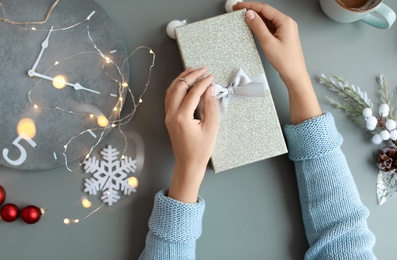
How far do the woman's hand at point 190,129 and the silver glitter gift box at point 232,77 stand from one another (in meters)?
0.05

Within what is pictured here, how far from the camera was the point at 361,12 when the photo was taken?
919mm

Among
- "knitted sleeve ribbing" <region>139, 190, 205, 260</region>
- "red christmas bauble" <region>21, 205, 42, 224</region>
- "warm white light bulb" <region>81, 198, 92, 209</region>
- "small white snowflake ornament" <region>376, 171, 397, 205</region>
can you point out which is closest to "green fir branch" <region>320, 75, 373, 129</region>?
"small white snowflake ornament" <region>376, 171, 397, 205</region>

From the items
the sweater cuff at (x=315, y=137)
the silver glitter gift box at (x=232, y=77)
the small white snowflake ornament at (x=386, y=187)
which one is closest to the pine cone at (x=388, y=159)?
the small white snowflake ornament at (x=386, y=187)

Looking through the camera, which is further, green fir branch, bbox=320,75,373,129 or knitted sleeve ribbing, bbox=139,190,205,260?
Result: green fir branch, bbox=320,75,373,129

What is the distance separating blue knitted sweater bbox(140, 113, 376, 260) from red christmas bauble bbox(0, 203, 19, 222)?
308 millimetres

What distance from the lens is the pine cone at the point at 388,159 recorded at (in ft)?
3.22

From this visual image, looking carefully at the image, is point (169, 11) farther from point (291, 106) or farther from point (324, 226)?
point (324, 226)

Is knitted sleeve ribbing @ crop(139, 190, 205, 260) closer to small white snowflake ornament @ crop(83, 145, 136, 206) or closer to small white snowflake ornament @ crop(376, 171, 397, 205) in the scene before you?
small white snowflake ornament @ crop(83, 145, 136, 206)

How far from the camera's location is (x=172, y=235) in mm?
867

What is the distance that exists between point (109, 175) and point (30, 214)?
19 centimetres

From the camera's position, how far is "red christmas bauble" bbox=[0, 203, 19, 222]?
36.4 inches

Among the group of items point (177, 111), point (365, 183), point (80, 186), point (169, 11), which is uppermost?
→ point (169, 11)

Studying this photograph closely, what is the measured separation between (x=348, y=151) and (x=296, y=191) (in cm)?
17

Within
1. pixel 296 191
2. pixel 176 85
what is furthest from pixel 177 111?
pixel 296 191
